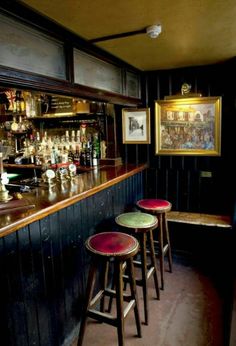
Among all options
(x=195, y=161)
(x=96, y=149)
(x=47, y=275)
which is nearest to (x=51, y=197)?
(x=47, y=275)

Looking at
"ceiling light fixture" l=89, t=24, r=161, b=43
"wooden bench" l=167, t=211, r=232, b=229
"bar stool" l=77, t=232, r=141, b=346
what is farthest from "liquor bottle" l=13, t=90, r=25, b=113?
"bar stool" l=77, t=232, r=141, b=346

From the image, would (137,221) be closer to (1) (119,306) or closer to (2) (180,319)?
(1) (119,306)

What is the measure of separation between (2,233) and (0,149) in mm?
976

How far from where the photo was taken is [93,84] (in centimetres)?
243

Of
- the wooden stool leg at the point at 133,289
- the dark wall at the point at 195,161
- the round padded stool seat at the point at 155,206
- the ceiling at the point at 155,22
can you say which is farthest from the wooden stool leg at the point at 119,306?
the dark wall at the point at 195,161

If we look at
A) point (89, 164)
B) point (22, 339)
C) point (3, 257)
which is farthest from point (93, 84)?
point (22, 339)

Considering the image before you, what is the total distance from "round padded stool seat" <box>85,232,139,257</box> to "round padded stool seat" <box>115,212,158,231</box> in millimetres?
250

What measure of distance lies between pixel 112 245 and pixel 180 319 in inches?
40.0

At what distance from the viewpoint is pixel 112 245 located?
1900 mm

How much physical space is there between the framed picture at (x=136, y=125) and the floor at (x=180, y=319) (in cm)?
175

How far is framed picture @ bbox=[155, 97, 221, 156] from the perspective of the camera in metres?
3.28

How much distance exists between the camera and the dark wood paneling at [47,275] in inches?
61.1

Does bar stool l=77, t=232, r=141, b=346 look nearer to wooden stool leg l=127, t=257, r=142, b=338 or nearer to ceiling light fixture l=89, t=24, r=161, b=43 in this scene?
wooden stool leg l=127, t=257, r=142, b=338

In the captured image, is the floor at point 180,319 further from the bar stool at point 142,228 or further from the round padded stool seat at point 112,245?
the round padded stool seat at point 112,245
